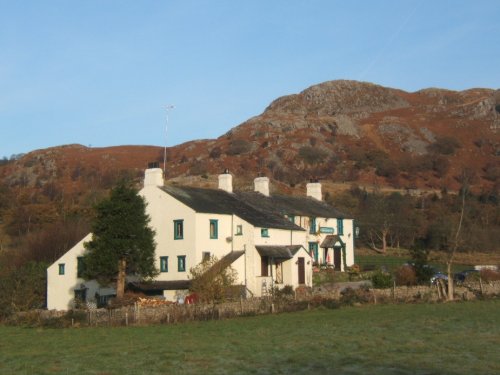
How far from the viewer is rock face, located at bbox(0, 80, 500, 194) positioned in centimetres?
14025

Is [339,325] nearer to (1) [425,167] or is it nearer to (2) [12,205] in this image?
(2) [12,205]

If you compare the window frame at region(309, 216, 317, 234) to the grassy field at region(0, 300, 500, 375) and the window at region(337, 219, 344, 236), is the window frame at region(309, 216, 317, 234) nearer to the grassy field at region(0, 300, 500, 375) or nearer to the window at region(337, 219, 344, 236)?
the window at region(337, 219, 344, 236)

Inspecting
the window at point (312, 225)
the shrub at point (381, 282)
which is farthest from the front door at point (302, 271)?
the window at point (312, 225)

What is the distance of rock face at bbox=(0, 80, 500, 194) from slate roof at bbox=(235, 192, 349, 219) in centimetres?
5781

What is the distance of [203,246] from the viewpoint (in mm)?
48094

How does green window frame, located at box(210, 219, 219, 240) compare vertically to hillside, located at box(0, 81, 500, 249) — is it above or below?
below

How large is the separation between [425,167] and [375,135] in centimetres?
2832

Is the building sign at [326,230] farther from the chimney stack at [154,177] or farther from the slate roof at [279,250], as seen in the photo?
the chimney stack at [154,177]

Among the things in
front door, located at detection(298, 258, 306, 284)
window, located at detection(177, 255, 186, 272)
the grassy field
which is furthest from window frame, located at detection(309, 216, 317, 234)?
the grassy field

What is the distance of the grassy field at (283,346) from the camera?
56.1ft

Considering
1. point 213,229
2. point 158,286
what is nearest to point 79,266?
point 158,286

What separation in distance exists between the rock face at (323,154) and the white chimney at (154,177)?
Result: 7196 cm

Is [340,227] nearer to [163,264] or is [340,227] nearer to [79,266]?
[163,264]

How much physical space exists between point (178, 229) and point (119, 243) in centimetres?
701
